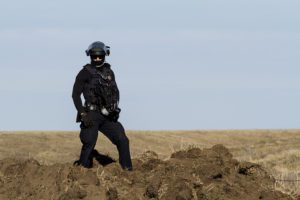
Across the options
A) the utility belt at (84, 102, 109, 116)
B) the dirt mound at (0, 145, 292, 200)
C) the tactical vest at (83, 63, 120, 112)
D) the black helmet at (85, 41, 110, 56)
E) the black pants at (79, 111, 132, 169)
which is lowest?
the dirt mound at (0, 145, 292, 200)

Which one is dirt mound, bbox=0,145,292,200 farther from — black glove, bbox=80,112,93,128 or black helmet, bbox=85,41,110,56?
black helmet, bbox=85,41,110,56

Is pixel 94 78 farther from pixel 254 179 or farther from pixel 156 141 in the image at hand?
pixel 156 141

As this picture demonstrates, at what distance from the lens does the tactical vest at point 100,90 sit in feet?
39.4

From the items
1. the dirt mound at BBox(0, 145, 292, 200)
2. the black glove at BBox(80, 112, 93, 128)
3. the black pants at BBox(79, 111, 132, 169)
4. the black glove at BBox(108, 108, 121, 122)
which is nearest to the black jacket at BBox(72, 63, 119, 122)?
the black glove at BBox(80, 112, 93, 128)

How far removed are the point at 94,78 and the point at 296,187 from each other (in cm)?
342

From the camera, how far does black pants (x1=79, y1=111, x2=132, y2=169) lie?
1198 centimetres

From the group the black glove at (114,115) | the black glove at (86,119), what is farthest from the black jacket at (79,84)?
the black glove at (114,115)

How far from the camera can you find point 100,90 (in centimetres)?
1202

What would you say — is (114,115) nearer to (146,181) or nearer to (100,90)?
(100,90)

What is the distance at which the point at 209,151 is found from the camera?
12.2m

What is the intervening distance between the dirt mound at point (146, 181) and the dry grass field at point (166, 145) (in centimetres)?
942

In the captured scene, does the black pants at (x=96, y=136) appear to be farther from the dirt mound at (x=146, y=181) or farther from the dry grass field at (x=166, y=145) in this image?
the dry grass field at (x=166, y=145)

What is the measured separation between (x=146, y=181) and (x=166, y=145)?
21797mm

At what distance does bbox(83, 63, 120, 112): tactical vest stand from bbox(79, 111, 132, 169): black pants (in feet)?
0.60
